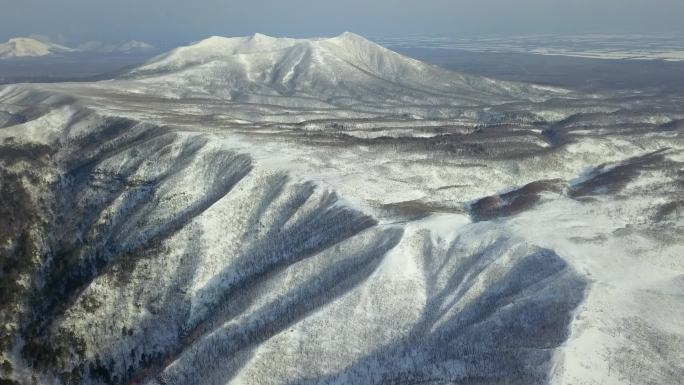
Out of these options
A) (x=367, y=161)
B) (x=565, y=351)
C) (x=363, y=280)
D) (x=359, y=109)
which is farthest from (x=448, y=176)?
(x=359, y=109)

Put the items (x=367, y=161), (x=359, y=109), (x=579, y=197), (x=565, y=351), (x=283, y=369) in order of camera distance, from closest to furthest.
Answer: (x=565, y=351), (x=283, y=369), (x=579, y=197), (x=367, y=161), (x=359, y=109)

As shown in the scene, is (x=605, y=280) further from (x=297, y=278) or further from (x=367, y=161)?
(x=367, y=161)

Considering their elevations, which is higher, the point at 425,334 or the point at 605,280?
the point at 605,280

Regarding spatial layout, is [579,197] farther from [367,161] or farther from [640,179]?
[367,161]

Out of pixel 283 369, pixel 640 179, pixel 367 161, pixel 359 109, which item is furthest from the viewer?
pixel 359 109

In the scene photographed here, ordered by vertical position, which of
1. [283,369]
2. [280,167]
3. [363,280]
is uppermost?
[280,167]

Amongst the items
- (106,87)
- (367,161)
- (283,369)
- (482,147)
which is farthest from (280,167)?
(106,87)

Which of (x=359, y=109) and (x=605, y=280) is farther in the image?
(x=359, y=109)
